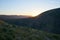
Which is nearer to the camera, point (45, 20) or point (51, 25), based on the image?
point (51, 25)

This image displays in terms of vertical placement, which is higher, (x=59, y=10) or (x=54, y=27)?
→ (x=59, y=10)

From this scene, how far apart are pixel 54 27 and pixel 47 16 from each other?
554cm

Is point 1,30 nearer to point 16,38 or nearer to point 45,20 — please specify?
point 16,38

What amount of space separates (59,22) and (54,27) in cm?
227

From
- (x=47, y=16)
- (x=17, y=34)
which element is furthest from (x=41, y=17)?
(x=17, y=34)

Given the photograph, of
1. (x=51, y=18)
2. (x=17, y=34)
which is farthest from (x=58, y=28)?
(x=17, y=34)

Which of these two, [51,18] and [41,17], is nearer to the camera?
[51,18]

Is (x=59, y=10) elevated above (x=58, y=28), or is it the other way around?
(x=59, y=10)

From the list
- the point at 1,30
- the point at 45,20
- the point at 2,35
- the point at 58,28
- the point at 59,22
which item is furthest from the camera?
the point at 45,20

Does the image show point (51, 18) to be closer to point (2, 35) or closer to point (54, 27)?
point (54, 27)

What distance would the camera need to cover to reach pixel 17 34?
1611 centimetres

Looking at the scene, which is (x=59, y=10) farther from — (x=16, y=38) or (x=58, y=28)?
(x=16, y=38)

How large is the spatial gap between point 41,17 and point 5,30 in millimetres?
22004

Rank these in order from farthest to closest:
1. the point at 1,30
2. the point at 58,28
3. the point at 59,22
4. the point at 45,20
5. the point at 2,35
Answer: the point at 45,20, the point at 59,22, the point at 58,28, the point at 1,30, the point at 2,35
